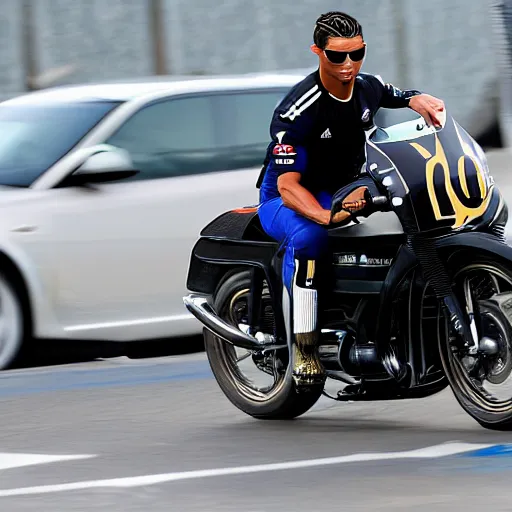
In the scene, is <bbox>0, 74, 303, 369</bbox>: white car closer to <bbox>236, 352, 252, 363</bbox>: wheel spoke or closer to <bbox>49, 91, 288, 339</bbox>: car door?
<bbox>49, 91, 288, 339</bbox>: car door

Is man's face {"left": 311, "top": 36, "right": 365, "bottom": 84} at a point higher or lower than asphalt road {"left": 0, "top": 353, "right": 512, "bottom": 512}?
higher

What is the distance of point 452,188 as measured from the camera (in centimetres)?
750

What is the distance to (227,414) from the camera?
8.90 m

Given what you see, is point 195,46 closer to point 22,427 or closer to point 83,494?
point 22,427

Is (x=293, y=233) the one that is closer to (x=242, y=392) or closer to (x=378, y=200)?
(x=378, y=200)

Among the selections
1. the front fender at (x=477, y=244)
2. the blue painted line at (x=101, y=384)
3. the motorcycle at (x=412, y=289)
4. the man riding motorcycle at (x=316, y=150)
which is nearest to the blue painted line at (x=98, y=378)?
the blue painted line at (x=101, y=384)

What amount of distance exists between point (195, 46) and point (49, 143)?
1401 centimetres

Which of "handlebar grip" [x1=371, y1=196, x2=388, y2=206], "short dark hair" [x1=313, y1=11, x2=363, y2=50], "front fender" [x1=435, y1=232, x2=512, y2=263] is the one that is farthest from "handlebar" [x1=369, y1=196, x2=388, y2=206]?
"short dark hair" [x1=313, y1=11, x2=363, y2=50]

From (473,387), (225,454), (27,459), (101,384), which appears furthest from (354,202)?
(101,384)

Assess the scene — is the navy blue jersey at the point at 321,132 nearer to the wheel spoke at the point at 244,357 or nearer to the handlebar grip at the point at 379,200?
the handlebar grip at the point at 379,200

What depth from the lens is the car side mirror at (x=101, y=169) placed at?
11258 mm

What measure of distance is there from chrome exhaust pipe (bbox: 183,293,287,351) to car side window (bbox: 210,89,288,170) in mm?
3134

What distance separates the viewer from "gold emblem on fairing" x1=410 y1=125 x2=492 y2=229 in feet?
24.6

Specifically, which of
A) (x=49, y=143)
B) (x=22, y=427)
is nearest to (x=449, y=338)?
(x=22, y=427)
